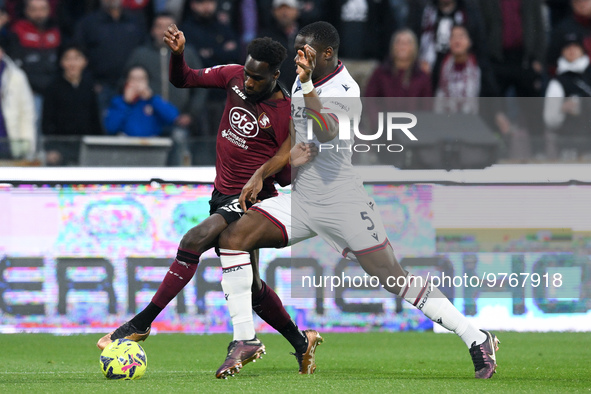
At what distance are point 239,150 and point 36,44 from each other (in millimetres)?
5502

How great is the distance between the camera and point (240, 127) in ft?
20.5

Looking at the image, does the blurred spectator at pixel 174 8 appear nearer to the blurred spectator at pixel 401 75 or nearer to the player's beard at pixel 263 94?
the blurred spectator at pixel 401 75

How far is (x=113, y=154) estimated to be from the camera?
8.77 meters

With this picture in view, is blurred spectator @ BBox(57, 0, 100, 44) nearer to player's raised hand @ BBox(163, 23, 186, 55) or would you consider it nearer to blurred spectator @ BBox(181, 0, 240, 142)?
blurred spectator @ BBox(181, 0, 240, 142)

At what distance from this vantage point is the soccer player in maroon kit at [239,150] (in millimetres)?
5941

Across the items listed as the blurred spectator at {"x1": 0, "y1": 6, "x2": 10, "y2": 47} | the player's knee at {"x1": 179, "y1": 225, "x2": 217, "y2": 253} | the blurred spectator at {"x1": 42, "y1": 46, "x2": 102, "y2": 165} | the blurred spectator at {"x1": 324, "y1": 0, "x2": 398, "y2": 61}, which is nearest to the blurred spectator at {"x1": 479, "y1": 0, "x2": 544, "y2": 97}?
the blurred spectator at {"x1": 324, "y1": 0, "x2": 398, "y2": 61}

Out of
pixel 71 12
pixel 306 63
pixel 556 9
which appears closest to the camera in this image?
pixel 306 63

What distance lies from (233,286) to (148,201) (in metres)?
2.89

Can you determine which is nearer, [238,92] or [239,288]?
[239,288]

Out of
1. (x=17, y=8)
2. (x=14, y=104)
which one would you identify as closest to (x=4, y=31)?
(x=17, y=8)

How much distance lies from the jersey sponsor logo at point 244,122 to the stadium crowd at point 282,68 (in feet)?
8.73

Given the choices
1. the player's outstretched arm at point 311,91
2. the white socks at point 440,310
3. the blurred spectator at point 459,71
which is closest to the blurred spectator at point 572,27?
the blurred spectator at point 459,71

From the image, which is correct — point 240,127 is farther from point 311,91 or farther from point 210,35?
point 210,35

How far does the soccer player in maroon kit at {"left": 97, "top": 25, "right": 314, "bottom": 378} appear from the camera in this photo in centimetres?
594
